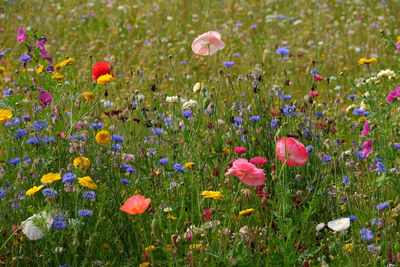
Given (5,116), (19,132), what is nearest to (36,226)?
(5,116)

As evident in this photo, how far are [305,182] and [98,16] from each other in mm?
4539

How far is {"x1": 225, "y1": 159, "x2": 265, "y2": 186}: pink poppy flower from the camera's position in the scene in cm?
163

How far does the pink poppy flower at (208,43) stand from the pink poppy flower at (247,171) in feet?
2.64

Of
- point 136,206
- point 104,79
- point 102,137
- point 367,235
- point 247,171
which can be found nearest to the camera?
point 136,206

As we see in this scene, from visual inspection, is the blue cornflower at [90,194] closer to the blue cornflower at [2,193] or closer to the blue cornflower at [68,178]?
the blue cornflower at [68,178]

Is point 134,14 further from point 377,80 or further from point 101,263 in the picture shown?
point 101,263

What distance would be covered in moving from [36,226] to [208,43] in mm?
1143

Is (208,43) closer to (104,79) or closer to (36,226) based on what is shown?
(104,79)

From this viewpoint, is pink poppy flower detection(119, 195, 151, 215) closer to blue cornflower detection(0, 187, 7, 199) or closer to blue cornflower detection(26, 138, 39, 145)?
blue cornflower detection(0, 187, 7, 199)

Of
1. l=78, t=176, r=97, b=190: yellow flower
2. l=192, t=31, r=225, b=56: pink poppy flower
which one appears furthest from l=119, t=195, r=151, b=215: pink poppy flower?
l=192, t=31, r=225, b=56: pink poppy flower

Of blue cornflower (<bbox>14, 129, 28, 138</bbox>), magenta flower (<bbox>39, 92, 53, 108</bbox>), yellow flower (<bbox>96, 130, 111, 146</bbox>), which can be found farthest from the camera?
magenta flower (<bbox>39, 92, 53, 108</bbox>)

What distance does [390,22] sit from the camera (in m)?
5.41

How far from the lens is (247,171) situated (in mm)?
1648

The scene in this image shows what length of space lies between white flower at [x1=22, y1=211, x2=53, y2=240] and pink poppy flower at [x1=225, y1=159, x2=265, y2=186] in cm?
62
